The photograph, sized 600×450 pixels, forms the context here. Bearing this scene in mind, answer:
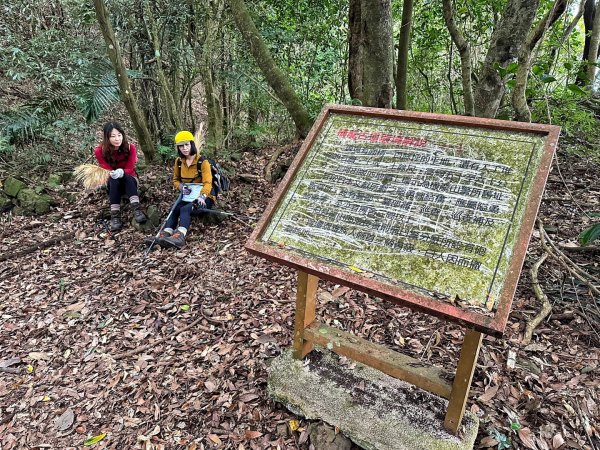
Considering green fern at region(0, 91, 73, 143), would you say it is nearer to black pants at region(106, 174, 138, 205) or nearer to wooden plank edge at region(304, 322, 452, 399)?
black pants at region(106, 174, 138, 205)

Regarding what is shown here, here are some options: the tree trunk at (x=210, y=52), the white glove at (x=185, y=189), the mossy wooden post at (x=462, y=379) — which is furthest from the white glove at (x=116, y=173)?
the mossy wooden post at (x=462, y=379)

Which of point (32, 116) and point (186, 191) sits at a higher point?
point (32, 116)

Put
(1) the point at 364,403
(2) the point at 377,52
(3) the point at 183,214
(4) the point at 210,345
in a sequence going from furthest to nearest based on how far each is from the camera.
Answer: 1. (3) the point at 183,214
2. (2) the point at 377,52
3. (4) the point at 210,345
4. (1) the point at 364,403

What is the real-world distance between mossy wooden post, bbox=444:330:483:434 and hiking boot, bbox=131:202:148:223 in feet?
13.6

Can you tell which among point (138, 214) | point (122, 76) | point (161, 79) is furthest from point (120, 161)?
point (161, 79)

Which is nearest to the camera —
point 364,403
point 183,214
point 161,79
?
point 364,403

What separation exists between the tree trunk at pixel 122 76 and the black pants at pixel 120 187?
105 cm

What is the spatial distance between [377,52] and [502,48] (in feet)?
4.52

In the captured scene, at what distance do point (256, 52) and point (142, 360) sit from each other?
14.4 ft

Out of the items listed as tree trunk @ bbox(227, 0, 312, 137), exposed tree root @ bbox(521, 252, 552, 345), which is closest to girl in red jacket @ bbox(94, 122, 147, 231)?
tree trunk @ bbox(227, 0, 312, 137)

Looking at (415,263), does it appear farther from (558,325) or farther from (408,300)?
(558,325)

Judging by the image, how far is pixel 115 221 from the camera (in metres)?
5.25

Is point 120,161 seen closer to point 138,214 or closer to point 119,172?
point 119,172

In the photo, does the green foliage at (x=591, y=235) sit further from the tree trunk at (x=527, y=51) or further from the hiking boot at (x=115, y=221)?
the hiking boot at (x=115, y=221)
